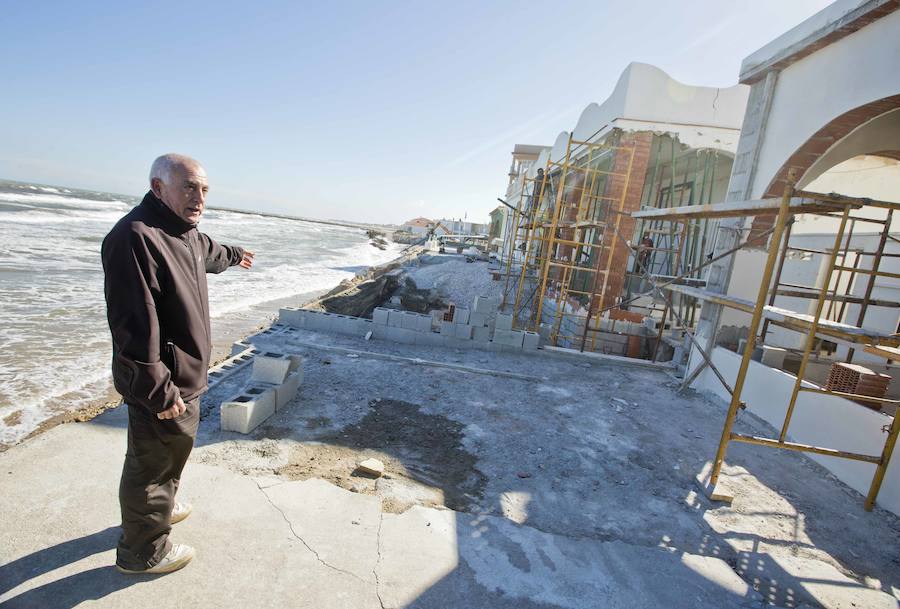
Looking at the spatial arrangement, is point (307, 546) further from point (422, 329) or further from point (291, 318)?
point (291, 318)

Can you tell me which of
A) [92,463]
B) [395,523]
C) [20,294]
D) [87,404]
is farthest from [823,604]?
[20,294]

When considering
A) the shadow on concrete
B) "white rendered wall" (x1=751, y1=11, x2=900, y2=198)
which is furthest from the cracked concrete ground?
"white rendered wall" (x1=751, y1=11, x2=900, y2=198)

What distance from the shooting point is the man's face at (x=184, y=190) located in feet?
7.27

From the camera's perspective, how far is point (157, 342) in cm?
207

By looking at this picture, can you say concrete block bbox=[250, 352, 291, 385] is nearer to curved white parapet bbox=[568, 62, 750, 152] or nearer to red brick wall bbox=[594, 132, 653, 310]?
red brick wall bbox=[594, 132, 653, 310]

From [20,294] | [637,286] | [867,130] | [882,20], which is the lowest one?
[20,294]

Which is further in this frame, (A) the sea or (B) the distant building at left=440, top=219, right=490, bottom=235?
(B) the distant building at left=440, top=219, right=490, bottom=235

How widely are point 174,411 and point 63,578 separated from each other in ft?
3.65

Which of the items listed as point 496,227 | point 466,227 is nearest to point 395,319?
point 496,227

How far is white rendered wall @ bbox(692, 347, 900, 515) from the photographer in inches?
173

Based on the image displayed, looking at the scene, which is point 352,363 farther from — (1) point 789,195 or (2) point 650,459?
(1) point 789,195

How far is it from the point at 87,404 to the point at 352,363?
3316 millimetres

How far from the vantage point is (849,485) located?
4648 millimetres

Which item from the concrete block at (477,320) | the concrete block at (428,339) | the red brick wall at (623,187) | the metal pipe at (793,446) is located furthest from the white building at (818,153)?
the concrete block at (428,339)
